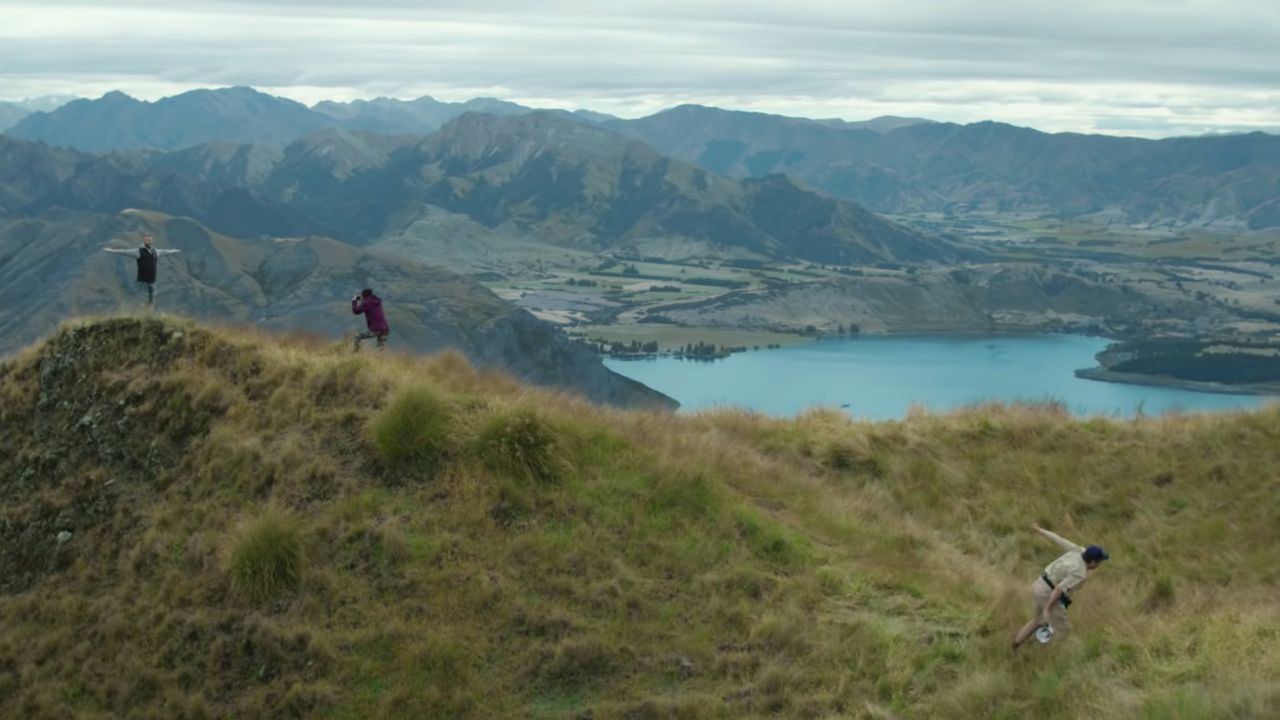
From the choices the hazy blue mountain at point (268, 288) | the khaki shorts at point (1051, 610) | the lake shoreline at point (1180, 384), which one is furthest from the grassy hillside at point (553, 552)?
the lake shoreline at point (1180, 384)

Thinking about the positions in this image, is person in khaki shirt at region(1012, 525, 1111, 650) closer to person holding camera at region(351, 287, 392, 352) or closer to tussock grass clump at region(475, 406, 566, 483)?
tussock grass clump at region(475, 406, 566, 483)

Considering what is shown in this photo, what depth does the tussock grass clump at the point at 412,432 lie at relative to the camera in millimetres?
13776

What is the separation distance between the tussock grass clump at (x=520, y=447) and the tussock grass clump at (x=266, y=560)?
102 inches

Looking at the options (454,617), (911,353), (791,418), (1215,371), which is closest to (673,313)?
(911,353)

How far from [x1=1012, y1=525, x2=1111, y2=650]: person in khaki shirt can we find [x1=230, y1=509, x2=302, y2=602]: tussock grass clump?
25.6 feet

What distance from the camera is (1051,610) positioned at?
34.0 feet

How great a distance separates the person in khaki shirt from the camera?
33.0 ft

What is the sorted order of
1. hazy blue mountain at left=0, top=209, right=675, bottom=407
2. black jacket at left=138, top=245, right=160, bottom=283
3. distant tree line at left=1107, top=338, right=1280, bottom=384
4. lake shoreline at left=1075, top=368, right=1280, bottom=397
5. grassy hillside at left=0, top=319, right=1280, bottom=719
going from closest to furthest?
grassy hillside at left=0, top=319, right=1280, bottom=719
black jacket at left=138, top=245, right=160, bottom=283
lake shoreline at left=1075, top=368, right=1280, bottom=397
hazy blue mountain at left=0, top=209, right=675, bottom=407
distant tree line at left=1107, top=338, right=1280, bottom=384

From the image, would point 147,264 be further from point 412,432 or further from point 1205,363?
point 1205,363

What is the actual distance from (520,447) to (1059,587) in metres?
6.65

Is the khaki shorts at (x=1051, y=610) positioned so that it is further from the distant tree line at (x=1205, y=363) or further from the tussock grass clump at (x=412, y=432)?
the distant tree line at (x=1205, y=363)

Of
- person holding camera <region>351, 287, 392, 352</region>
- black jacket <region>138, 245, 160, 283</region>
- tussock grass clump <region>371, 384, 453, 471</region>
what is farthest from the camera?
black jacket <region>138, 245, 160, 283</region>

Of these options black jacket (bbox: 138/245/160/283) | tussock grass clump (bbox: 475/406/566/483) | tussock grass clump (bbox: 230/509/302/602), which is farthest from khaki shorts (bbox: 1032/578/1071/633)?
black jacket (bbox: 138/245/160/283)

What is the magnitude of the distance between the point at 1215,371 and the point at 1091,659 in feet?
261
